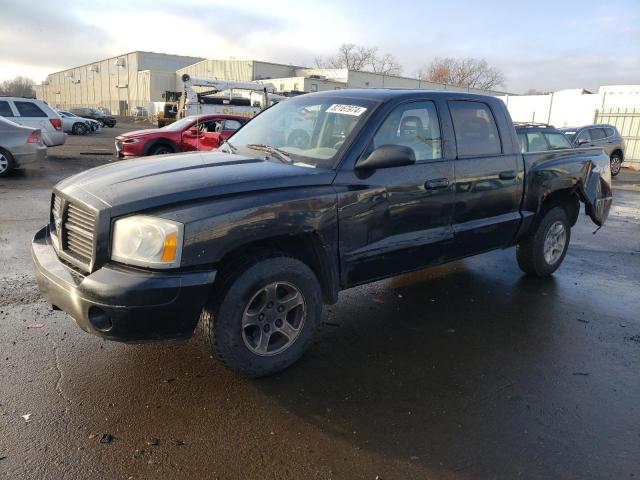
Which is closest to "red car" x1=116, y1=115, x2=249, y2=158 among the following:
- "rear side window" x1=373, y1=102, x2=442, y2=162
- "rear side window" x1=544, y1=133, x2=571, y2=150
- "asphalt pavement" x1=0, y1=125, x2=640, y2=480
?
"rear side window" x1=544, y1=133, x2=571, y2=150

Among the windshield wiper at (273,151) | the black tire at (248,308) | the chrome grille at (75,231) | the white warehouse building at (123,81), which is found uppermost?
the white warehouse building at (123,81)

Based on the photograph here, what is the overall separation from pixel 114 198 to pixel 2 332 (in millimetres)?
1764

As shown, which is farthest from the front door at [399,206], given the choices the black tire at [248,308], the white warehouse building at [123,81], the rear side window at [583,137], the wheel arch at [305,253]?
the white warehouse building at [123,81]

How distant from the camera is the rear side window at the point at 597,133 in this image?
16.3m

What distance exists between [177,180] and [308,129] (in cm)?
129

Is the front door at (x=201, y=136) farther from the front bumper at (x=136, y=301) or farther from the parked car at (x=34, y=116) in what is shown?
the front bumper at (x=136, y=301)

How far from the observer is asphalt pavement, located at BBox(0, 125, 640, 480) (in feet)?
8.20

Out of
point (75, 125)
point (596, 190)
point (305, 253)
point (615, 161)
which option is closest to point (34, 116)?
point (305, 253)

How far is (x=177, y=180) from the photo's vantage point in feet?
9.81

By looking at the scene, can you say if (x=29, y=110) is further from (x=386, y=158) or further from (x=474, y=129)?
(x=386, y=158)

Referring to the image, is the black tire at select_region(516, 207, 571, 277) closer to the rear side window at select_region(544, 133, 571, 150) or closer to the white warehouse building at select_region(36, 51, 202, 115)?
the rear side window at select_region(544, 133, 571, 150)

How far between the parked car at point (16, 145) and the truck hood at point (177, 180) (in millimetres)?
9413

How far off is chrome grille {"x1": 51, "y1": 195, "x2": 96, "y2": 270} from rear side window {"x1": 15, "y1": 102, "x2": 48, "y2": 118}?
554 inches

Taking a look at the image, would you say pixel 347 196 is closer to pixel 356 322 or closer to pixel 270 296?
pixel 270 296
